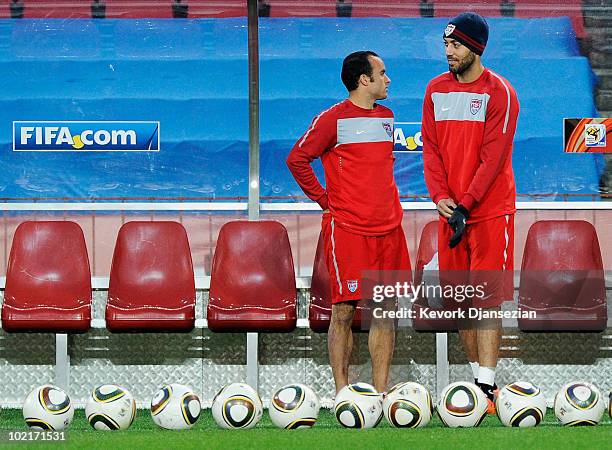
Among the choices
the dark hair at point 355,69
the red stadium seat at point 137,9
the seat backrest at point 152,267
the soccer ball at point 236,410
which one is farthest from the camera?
the red stadium seat at point 137,9

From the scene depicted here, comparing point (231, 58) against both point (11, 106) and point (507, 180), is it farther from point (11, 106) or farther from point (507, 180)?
point (507, 180)

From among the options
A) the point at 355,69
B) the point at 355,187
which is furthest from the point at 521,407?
the point at 355,69

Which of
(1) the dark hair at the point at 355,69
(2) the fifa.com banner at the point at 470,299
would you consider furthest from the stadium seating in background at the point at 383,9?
(2) the fifa.com banner at the point at 470,299

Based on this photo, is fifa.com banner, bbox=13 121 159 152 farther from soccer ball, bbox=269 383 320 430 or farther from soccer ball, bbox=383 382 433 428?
soccer ball, bbox=383 382 433 428

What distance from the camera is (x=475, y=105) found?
6898 mm

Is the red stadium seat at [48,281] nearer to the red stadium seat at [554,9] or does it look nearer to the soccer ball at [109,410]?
the soccer ball at [109,410]

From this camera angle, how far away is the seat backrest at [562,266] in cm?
759

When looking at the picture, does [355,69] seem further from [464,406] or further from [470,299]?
[464,406]

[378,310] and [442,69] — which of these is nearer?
[378,310]

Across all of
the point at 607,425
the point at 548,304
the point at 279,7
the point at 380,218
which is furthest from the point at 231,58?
the point at 607,425

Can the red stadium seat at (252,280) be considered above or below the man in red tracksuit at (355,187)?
below

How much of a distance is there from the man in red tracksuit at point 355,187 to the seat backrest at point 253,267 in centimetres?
56

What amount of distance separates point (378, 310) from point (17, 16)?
9.55 feet

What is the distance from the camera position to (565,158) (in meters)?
8.01
